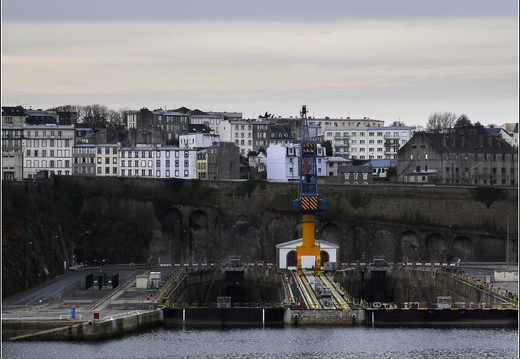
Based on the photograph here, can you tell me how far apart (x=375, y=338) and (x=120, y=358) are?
12.2 metres

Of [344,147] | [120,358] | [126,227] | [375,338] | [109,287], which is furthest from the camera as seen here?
[344,147]

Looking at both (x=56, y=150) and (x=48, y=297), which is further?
(x=56, y=150)

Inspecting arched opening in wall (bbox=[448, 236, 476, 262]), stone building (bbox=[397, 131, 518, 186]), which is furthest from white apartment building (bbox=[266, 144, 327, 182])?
arched opening in wall (bbox=[448, 236, 476, 262])

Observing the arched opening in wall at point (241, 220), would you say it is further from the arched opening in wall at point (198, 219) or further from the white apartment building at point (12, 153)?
the white apartment building at point (12, 153)

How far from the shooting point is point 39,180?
331 feet

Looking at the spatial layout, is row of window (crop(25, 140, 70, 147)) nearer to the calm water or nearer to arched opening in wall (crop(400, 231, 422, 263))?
arched opening in wall (crop(400, 231, 422, 263))

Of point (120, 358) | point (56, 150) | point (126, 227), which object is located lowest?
point (120, 358)

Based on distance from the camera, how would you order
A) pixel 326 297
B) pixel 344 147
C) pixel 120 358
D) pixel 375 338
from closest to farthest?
pixel 120 358
pixel 375 338
pixel 326 297
pixel 344 147

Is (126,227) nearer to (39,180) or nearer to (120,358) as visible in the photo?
(39,180)

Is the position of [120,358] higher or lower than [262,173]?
lower

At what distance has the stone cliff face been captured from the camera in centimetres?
9850

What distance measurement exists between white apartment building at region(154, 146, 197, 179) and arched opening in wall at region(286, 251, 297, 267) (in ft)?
99.2

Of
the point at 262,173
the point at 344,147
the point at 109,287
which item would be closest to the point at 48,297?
the point at 109,287

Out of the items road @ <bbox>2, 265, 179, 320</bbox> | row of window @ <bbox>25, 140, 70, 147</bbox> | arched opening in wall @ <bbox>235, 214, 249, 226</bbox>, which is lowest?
road @ <bbox>2, 265, 179, 320</bbox>
